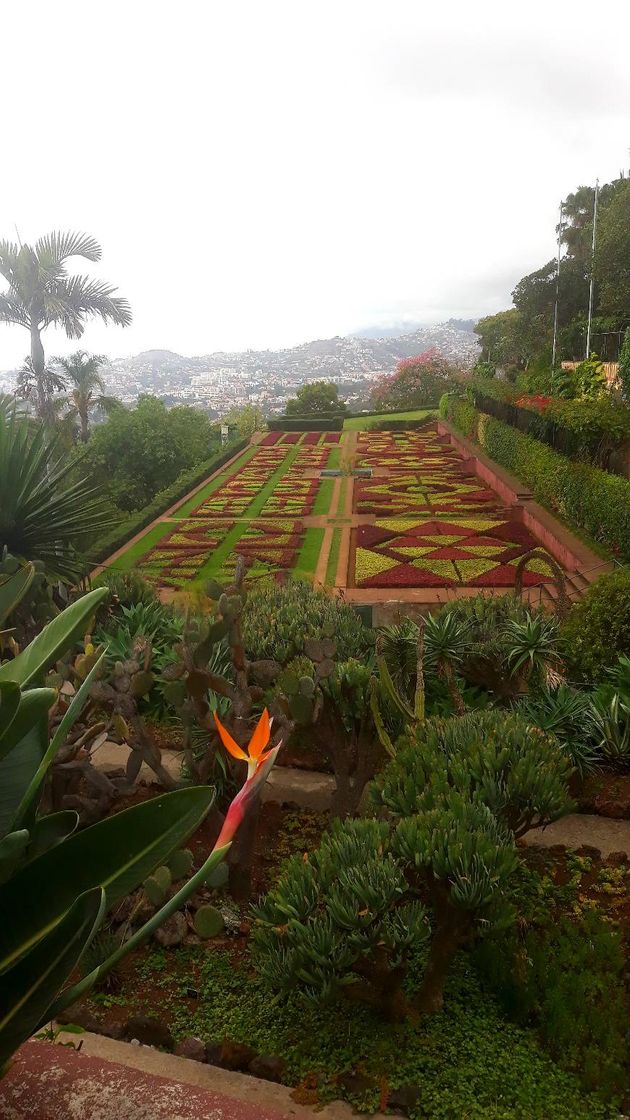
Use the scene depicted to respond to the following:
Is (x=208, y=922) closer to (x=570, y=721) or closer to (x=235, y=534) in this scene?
(x=570, y=721)

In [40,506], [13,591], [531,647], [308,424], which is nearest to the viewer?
[13,591]

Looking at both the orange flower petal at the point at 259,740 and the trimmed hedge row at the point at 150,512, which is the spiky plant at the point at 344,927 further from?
the trimmed hedge row at the point at 150,512

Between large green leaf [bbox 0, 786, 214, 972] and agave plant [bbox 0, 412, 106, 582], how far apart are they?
18.4 ft

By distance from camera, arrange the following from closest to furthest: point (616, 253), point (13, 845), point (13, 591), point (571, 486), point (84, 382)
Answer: point (13, 845)
point (13, 591)
point (571, 486)
point (616, 253)
point (84, 382)

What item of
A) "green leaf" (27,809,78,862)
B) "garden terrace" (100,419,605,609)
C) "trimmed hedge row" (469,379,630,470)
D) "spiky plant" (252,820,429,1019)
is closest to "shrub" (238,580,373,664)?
"garden terrace" (100,419,605,609)

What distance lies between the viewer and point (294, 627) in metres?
6.73

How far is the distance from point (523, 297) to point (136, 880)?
129ft

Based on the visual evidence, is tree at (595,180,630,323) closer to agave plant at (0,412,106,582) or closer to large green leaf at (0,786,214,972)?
agave plant at (0,412,106,582)

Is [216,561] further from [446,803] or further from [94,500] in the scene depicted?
[446,803]

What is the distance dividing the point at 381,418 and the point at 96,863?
147 feet

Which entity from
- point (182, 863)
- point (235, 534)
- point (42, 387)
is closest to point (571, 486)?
point (235, 534)

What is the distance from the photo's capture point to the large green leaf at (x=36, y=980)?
44.8 inches

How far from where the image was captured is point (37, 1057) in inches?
72.2

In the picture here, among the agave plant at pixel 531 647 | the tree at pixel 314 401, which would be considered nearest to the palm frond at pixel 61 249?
the agave plant at pixel 531 647
